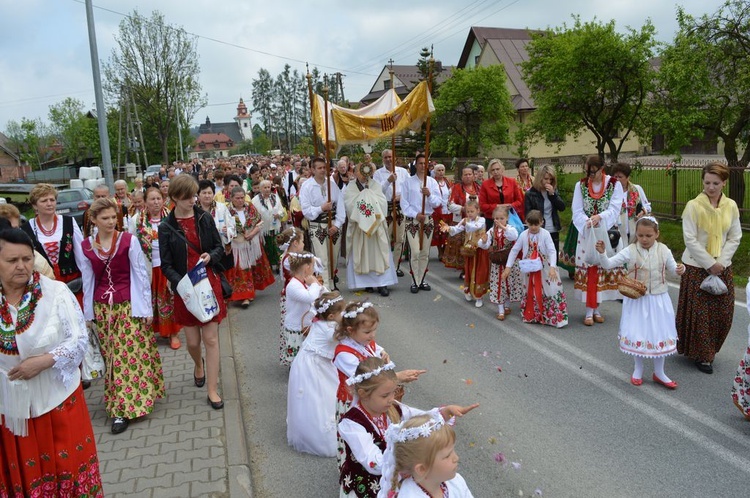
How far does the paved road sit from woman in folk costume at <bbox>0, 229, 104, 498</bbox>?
130 cm

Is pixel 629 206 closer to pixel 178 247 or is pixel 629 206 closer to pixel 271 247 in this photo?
pixel 271 247

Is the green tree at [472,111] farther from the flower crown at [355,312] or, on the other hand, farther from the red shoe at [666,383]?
the flower crown at [355,312]

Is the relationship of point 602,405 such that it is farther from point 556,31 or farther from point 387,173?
point 556,31

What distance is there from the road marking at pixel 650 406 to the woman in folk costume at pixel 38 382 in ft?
14.0

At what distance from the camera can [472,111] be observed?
1409 inches

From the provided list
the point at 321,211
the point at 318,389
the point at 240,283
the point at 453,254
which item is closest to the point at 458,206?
the point at 453,254

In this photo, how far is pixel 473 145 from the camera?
3681 cm

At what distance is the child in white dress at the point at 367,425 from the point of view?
3176 millimetres

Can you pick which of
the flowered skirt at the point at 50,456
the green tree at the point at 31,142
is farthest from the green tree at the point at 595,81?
the green tree at the point at 31,142

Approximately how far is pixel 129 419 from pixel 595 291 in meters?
5.49

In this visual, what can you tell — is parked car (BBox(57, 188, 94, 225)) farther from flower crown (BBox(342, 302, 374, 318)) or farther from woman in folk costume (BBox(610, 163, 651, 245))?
flower crown (BBox(342, 302, 374, 318))

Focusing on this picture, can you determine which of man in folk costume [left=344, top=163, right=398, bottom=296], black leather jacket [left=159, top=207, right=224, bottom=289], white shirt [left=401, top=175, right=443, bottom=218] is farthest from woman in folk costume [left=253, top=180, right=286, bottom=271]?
black leather jacket [left=159, top=207, right=224, bottom=289]

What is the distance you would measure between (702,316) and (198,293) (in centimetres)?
472

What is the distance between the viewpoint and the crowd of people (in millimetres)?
3307
